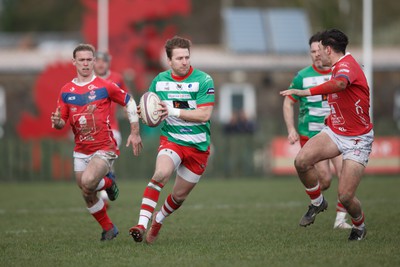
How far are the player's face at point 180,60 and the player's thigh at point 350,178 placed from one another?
2.10 m

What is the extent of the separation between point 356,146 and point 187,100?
77.4 inches

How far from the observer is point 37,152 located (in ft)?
69.7

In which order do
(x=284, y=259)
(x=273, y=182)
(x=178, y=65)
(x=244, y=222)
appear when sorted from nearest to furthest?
(x=284, y=259), (x=178, y=65), (x=244, y=222), (x=273, y=182)

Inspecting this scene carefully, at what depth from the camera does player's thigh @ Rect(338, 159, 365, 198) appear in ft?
28.1

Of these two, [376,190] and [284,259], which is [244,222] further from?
[376,190]

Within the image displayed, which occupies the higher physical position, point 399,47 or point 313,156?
point 399,47

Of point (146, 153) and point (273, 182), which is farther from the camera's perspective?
point (146, 153)

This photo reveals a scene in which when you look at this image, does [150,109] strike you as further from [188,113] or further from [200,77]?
[200,77]

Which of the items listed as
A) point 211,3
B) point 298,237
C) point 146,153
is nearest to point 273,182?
point 146,153

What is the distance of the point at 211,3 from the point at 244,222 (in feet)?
111

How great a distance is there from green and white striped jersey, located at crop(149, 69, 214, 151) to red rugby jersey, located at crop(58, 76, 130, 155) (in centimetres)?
61

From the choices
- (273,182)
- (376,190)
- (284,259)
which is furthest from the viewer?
(273,182)

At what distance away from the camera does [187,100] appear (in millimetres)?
8945

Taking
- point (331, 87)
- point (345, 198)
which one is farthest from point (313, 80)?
point (345, 198)
